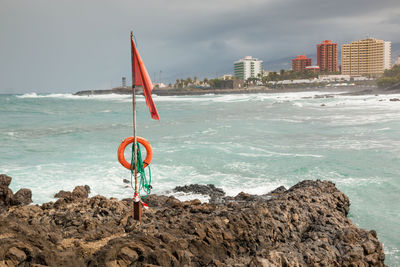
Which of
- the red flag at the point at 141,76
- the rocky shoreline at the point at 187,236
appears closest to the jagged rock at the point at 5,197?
the rocky shoreline at the point at 187,236

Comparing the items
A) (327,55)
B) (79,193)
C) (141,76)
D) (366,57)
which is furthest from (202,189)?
(327,55)

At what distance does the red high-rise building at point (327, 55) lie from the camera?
178 m

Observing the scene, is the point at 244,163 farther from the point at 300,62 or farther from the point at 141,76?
the point at 300,62

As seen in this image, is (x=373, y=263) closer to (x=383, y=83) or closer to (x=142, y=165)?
(x=142, y=165)

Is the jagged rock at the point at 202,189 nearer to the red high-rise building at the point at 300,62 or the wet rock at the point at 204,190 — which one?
the wet rock at the point at 204,190

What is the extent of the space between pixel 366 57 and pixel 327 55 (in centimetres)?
2607

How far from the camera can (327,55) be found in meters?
179

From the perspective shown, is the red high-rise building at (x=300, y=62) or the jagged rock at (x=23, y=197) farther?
the red high-rise building at (x=300, y=62)

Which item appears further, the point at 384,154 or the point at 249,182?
the point at 384,154

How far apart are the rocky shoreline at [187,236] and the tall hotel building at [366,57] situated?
156 metres

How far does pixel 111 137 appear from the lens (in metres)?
22.9

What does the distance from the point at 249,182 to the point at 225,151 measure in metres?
5.20

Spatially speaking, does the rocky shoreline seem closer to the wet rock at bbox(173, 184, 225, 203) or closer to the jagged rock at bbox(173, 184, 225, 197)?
the wet rock at bbox(173, 184, 225, 203)

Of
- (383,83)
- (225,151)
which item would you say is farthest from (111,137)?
(383,83)
